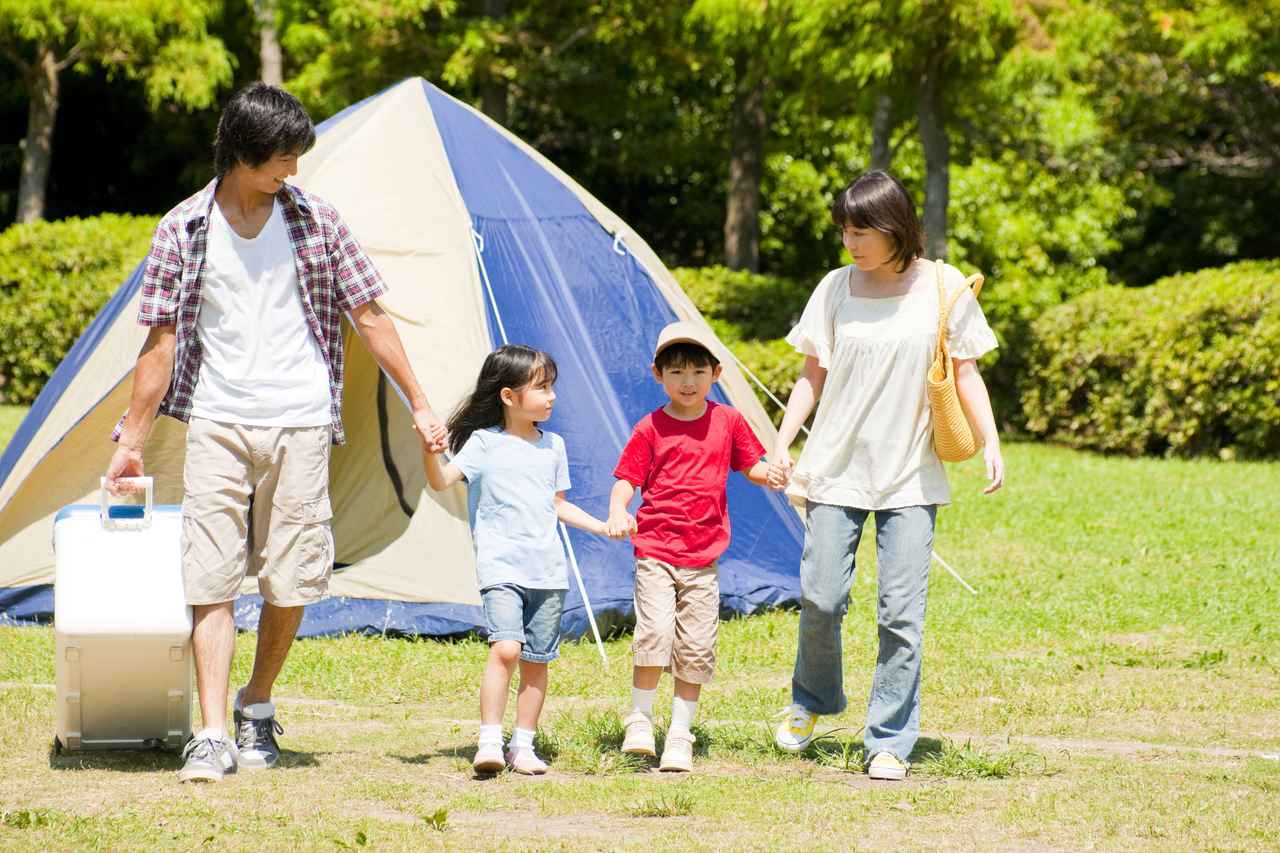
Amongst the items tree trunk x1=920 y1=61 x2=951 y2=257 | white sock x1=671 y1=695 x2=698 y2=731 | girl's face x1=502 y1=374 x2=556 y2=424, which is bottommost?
white sock x1=671 y1=695 x2=698 y2=731

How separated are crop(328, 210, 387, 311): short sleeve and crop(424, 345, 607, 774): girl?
0.40 meters

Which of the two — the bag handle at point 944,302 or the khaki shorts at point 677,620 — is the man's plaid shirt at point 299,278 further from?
the bag handle at point 944,302

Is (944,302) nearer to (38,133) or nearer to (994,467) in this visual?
(994,467)

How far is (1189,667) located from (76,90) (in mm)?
19225

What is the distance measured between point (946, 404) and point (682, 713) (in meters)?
1.12

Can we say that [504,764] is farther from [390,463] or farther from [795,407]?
[390,463]

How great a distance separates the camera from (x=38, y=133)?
62.1 ft

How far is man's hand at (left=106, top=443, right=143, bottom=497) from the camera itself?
4.25 meters

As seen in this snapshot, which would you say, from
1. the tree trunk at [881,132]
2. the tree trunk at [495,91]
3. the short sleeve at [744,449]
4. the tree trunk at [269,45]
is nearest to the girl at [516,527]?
the short sleeve at [744,449]

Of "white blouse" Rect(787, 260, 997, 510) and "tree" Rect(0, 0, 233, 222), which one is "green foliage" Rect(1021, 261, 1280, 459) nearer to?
"white blouse" Rect(787, 260, 997, 510)

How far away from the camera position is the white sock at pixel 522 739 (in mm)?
4391

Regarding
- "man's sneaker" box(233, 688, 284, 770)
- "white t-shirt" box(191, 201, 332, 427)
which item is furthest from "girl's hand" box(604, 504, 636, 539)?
"man's sneaker" box(233, 688, 284, 770)

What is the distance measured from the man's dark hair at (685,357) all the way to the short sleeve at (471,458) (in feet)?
1.84

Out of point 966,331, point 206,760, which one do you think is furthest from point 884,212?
point 206,760
